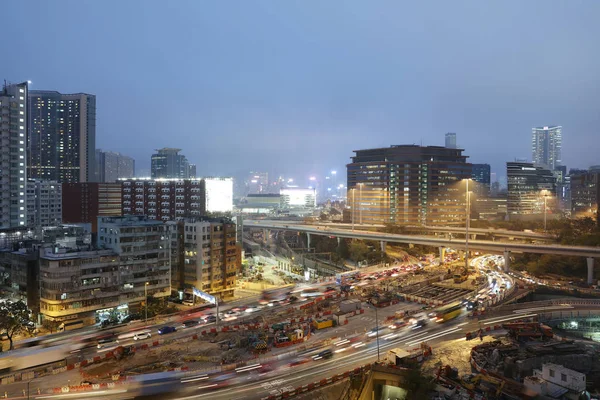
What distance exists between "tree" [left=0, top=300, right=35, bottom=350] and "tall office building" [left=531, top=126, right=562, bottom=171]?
189m

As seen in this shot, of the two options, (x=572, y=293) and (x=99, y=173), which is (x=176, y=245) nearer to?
(x=572, y=293)

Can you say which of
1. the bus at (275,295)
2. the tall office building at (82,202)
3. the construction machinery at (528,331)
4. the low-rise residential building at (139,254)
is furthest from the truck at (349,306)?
the tall office building at (82,202)

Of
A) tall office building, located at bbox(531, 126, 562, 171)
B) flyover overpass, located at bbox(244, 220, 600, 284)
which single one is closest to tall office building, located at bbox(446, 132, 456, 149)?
tall office building, located at bbox(531, 126, 562, 171)

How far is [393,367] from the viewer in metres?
18.2

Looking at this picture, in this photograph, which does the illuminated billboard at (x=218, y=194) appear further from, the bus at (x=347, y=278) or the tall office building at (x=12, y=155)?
the bus at (x=347, y=278)

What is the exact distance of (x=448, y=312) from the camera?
1097 inches

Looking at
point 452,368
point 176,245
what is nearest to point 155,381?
point 452,368

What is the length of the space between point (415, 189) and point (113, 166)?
113 metres

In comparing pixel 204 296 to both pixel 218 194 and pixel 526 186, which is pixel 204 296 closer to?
pixel 218 194

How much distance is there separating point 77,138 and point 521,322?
87.3 metres

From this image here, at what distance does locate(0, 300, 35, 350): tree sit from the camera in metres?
23.5

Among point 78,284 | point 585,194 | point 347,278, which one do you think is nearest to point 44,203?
point 78,284

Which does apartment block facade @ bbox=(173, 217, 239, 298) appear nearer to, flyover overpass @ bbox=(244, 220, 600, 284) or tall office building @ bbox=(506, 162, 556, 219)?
flyover overpass @ bbox=(244, 220, 600, 284)

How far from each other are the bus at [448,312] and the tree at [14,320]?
23257 millimetres
